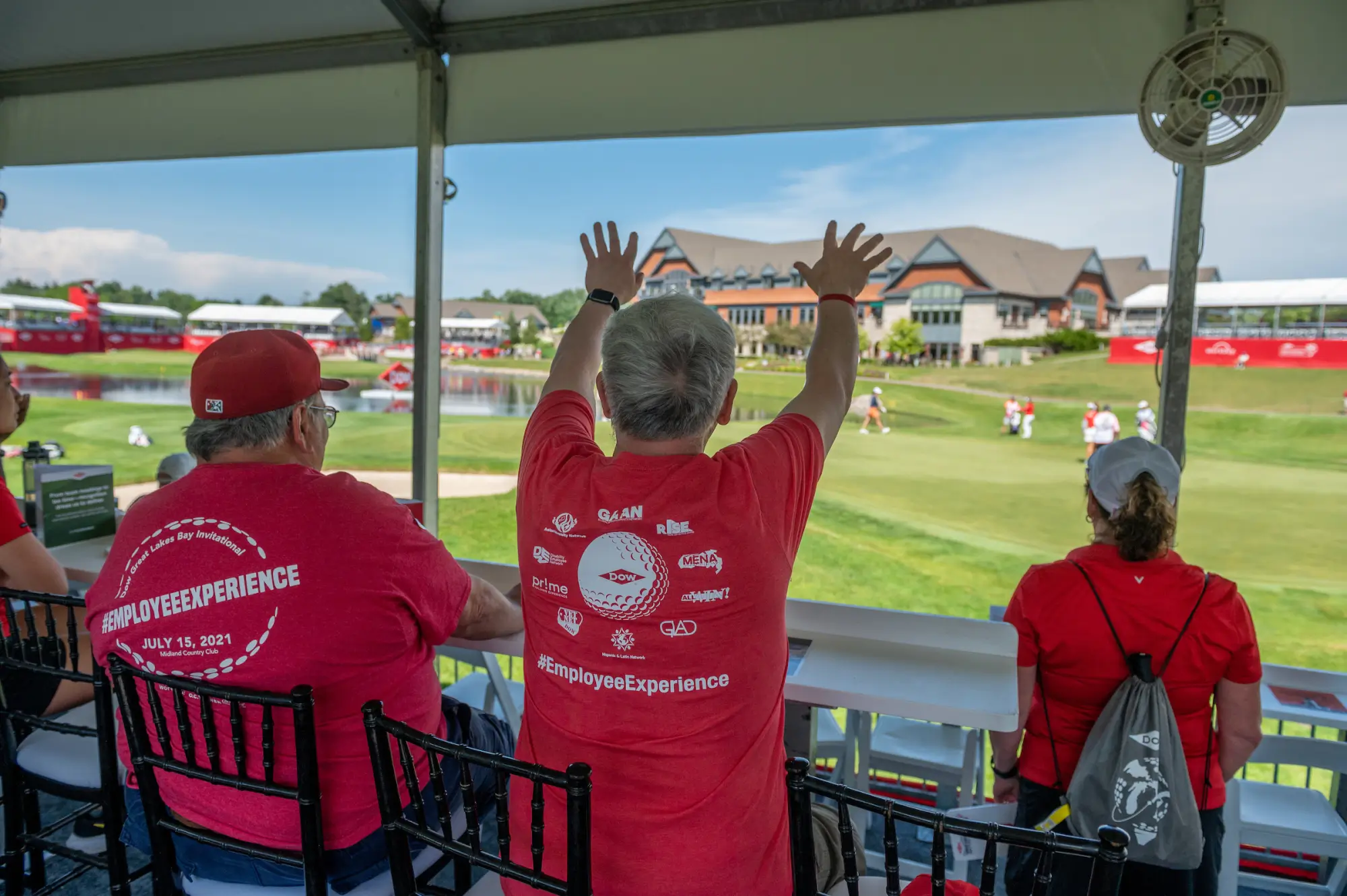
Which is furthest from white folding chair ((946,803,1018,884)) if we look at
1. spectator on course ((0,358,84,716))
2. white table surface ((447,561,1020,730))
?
spectator on course ((0,358,84,716))

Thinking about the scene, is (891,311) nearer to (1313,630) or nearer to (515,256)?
(515,256)

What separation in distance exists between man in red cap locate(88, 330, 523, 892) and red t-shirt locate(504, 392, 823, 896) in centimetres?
27

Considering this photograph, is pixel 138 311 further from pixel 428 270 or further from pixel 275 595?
pixel 275 595

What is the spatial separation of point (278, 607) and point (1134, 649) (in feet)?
4.59

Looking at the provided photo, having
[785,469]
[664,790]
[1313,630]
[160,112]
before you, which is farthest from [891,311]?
[1313,630]

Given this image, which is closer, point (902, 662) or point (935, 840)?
point (935, 840)

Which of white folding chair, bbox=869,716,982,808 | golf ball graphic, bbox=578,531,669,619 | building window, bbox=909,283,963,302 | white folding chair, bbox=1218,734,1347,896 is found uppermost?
building window, bbox=909,283,963,302

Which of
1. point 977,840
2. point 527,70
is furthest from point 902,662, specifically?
point 527,70

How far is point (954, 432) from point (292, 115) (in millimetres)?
5019

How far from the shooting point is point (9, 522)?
170cm

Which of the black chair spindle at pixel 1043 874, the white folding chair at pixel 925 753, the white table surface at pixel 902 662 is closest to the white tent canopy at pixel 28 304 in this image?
the white table surface at pixel 902 662

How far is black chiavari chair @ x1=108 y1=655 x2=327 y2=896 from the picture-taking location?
1032mm

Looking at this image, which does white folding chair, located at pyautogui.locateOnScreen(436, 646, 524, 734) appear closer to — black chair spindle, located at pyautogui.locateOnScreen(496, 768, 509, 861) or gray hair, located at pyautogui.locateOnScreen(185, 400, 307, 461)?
gray hair, located at pyautogui.locateOnScreen(185, 400, 307, 461)

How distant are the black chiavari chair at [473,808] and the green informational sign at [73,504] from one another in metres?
2.12
